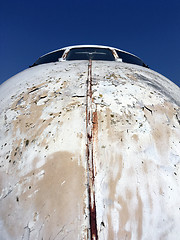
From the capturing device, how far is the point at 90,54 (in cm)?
357

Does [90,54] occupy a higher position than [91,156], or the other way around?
[90,54]

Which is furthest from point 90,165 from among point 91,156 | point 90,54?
→ point 90,54

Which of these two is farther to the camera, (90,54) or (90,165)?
(90,54)

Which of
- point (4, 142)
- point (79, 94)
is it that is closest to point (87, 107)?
point (79, 94)

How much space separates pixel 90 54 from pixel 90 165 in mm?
2600

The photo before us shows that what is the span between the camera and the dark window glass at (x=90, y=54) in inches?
137

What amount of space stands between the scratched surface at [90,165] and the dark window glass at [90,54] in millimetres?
1613

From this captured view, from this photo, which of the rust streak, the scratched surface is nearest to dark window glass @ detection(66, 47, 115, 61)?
the scratched surface

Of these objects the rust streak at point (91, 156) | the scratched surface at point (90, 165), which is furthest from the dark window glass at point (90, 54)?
the rust streak at point (91, 156)

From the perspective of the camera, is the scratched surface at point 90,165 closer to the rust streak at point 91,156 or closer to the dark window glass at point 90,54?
the rust streak at point 91,156

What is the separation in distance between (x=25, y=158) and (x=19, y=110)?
557 mm

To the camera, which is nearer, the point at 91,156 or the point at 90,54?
the point at 91,156

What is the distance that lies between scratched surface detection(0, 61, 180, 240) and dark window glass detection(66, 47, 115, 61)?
1.61 metres

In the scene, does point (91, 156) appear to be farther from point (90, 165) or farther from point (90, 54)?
point (90, 54)
